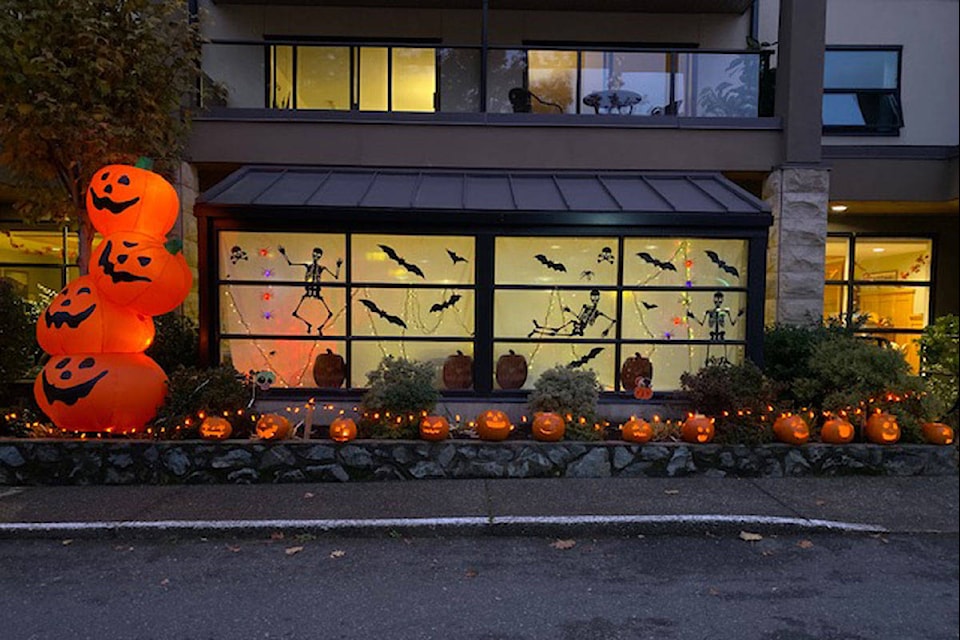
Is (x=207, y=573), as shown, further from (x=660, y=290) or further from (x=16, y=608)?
(x=660, y=290)

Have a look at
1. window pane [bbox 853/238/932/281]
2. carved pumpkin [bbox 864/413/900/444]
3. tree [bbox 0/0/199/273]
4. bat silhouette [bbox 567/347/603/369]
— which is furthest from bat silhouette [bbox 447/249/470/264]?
window pane [bbox 853/238/932/281]

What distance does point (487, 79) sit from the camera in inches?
416

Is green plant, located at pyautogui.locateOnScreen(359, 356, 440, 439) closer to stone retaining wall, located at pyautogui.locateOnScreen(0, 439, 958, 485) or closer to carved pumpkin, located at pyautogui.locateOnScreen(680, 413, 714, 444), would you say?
stone retaining wall, located at pyautogui.locateOnScreen(0, 439, 958, 485)

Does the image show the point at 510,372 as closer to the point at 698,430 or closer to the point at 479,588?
the point at 698,430

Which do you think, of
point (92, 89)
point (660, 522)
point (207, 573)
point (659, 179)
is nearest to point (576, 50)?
point (659, 179)

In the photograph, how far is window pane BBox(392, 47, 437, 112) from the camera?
1080 centimetres

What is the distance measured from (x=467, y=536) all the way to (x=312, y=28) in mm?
9276

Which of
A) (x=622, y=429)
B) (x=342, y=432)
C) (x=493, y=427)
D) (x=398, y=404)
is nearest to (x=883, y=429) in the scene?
(x=622, y=429)

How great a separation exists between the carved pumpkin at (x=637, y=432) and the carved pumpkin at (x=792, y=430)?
1328mm

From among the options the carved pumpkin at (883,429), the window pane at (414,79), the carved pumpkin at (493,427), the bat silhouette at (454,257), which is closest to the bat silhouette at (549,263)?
the bat silhouette at (454,257)

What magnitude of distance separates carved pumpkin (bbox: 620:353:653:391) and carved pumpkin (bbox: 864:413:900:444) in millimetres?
2507

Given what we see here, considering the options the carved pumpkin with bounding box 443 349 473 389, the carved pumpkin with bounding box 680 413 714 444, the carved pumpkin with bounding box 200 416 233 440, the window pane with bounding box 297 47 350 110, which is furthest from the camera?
the window pane with bounding box 297 47 350 110

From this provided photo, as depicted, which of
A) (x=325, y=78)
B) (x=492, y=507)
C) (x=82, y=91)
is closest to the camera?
(x=492, y=507)

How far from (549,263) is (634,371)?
179 centimetres
